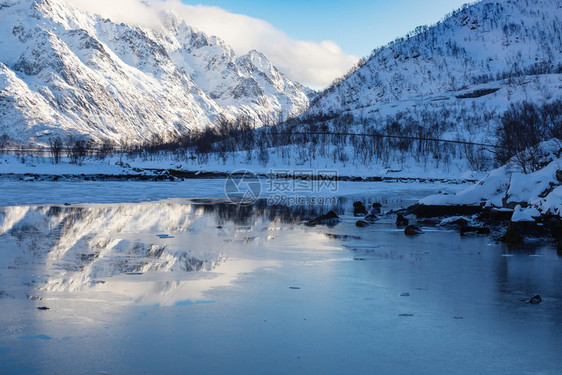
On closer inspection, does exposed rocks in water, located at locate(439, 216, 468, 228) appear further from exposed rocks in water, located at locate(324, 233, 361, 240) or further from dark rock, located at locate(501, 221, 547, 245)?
exposed rocks in water, located at locate(324, 233, 361, 240)

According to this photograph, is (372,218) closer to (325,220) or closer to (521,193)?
(325,220)

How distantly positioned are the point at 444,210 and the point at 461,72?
127m

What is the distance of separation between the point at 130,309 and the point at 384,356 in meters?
3.19

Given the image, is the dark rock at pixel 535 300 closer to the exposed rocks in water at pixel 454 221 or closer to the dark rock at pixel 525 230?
the dark rock at pixel 525 230

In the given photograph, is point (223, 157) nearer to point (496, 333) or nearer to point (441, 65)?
point (441, 65)

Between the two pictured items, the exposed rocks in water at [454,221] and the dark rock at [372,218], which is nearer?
the exposed rocks in water at [454,221]

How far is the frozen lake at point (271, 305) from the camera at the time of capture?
5098 mm

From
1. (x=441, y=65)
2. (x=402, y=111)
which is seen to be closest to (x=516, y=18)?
(x=441, y=65)

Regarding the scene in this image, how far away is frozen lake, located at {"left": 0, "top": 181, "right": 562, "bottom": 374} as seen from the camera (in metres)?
5.10

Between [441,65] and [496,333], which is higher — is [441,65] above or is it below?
above

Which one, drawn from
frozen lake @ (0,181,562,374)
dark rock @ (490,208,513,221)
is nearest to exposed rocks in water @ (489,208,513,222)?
dark rock @ (490,208,513,221)

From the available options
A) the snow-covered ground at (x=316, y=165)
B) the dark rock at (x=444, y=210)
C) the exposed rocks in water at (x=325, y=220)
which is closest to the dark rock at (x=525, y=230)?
the exposed rocks in water at (x=325, y=220)

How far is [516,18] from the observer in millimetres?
150875

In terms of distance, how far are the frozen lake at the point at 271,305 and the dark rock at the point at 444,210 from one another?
23.2ft
